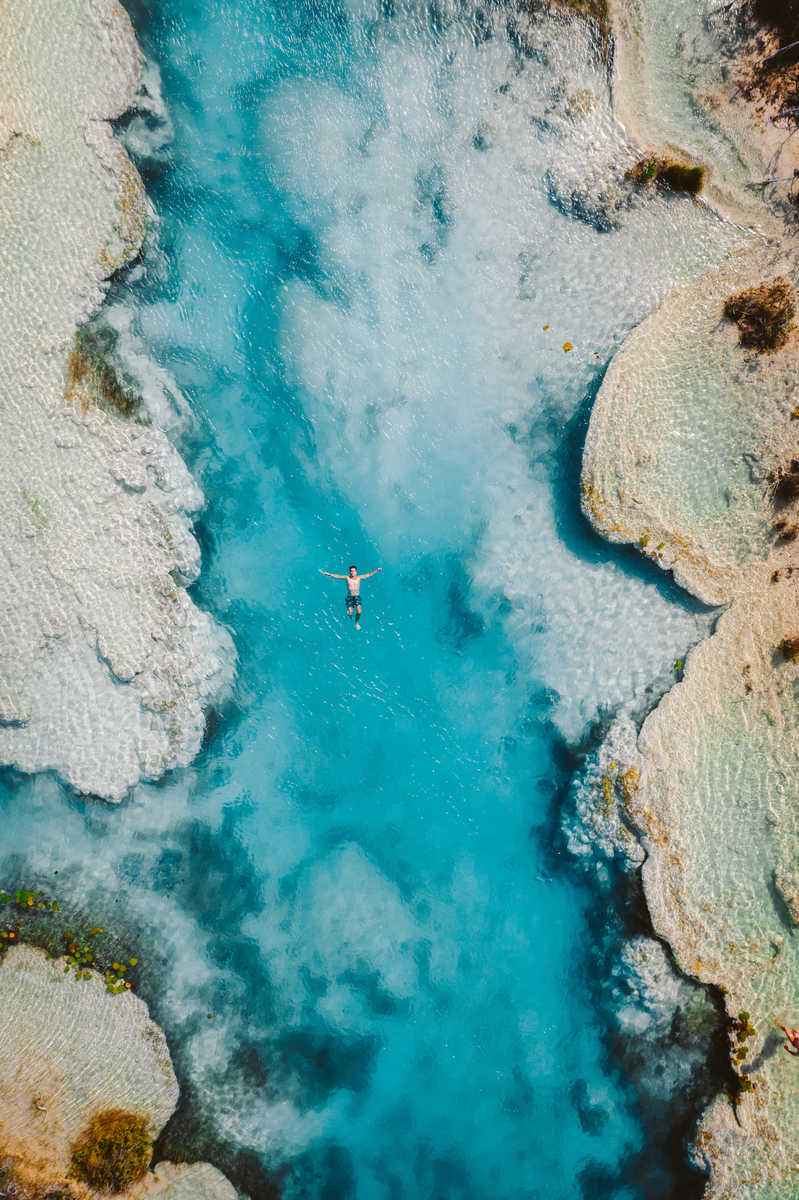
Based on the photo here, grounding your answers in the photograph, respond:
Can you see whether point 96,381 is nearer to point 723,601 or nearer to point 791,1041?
point 723,601

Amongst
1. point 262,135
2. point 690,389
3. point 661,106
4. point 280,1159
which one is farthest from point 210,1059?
point 661,106

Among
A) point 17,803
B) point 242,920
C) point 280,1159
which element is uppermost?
point 242,920

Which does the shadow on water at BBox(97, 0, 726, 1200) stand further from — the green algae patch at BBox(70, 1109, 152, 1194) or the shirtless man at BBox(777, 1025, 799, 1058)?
the shirtless man at BBox(777, 1025, 799, 1058)

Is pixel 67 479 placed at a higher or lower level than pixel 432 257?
lower

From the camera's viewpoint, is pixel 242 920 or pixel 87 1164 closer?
pixel 87 1164

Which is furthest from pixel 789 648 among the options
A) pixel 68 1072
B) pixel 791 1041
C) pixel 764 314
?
pixel 68 1072

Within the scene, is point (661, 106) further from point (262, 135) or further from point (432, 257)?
point (262, 135)
